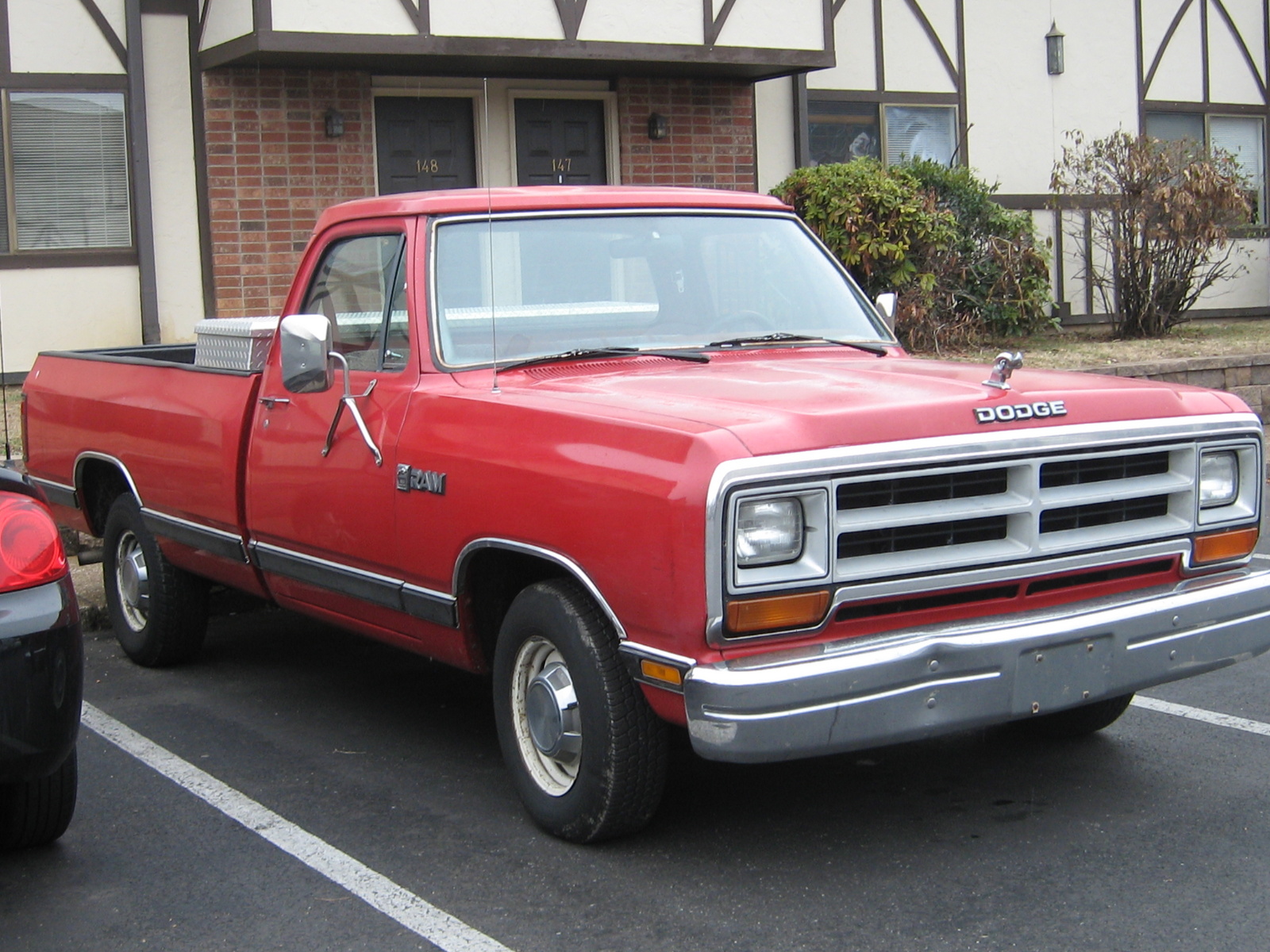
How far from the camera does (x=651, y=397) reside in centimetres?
400

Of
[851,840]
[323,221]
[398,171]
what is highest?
[398,171]

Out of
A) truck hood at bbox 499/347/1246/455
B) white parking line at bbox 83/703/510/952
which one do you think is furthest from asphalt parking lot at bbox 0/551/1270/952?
truck hood at bbox 499/347/1246/455

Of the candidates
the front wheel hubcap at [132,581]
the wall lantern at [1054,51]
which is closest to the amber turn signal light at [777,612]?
the front wheel hubcap at [132,581]

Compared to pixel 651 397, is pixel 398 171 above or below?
above

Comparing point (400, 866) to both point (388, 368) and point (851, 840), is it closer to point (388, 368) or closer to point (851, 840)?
point (851, 840)

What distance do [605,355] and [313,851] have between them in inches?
66.1

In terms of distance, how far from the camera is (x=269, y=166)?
12.8 meters

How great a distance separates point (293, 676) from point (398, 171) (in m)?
8.35

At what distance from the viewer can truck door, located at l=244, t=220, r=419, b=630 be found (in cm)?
460

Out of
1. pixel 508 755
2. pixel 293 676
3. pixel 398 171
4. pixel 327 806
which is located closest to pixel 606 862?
pixel 508 755

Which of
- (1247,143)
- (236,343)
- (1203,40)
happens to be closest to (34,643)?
(236,343)

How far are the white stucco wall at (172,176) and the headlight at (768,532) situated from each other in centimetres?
1024

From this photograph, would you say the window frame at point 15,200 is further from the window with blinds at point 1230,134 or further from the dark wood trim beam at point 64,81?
the window with blinds at point 1230,134

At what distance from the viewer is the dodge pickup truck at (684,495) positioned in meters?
3.48
